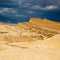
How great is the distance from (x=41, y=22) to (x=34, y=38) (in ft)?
5.36

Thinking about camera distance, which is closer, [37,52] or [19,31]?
[37,52]

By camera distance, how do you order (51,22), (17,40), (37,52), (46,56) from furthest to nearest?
(51,22) < (17,40) < (37,52) < (46,56)

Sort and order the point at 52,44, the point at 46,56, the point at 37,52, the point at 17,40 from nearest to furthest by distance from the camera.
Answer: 1. the point at 46,56
2. the point at 37,52
3. the point at 52,44
4. the point at 17,40

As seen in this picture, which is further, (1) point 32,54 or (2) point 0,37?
(2) point 0,37

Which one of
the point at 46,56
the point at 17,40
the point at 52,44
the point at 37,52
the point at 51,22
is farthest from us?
the point at 51,22

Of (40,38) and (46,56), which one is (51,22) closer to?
(40,38)

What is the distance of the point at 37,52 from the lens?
8.48m

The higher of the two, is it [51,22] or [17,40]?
[51,22]

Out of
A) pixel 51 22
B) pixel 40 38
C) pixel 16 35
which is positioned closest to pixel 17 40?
pixel 16 35

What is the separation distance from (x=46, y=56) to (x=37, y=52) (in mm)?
689

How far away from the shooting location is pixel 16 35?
690 inches

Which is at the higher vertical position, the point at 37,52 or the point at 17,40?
the point at 37,52

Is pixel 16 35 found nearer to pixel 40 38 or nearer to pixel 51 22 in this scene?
pixel 40 38

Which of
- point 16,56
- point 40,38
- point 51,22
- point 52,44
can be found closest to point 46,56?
point 16,56
